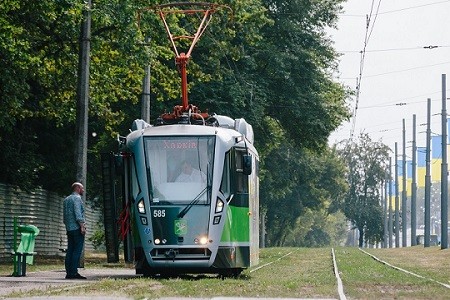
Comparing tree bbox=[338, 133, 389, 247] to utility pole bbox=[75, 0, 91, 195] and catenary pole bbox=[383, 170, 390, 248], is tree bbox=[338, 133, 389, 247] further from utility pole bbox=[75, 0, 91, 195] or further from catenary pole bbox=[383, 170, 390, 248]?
utility pole bbox=[75, 0, 91, 195]

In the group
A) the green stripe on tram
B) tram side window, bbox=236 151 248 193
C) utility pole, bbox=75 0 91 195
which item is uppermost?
utility pole, bbox=75 0 91 195

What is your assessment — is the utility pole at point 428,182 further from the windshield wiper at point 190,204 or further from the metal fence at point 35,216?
the windshield wiper at point 190,204

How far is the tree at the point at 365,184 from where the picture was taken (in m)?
142

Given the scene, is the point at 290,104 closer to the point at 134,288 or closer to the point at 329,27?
the point at 329,27

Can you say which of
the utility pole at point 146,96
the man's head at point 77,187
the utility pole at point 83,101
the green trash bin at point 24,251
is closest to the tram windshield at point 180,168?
the man's head at point 77,187

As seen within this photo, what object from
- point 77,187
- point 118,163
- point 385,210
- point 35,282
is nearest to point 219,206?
point 118,163

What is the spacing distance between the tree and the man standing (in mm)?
114873

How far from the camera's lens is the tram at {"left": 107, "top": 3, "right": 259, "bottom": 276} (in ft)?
82.3

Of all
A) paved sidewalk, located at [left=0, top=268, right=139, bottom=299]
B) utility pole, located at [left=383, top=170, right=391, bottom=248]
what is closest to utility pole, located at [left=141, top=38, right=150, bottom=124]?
paved sidewalk, located at [left=0, top=268, right=139, bottom=299]

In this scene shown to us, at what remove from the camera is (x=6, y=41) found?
33.4 m

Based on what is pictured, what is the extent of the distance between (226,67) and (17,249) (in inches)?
975

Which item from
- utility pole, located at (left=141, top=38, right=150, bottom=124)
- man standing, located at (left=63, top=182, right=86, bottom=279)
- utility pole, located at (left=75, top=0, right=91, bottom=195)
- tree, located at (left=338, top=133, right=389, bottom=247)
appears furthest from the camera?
tree, located at (left=338, top=133, right=389, bottom=247)

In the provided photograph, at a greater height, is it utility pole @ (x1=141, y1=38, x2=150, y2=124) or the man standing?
utility pole @ (x1=141, y1=38, x2=150, y2=124)

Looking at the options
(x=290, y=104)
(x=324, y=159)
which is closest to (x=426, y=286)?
(x=290, y=104)
